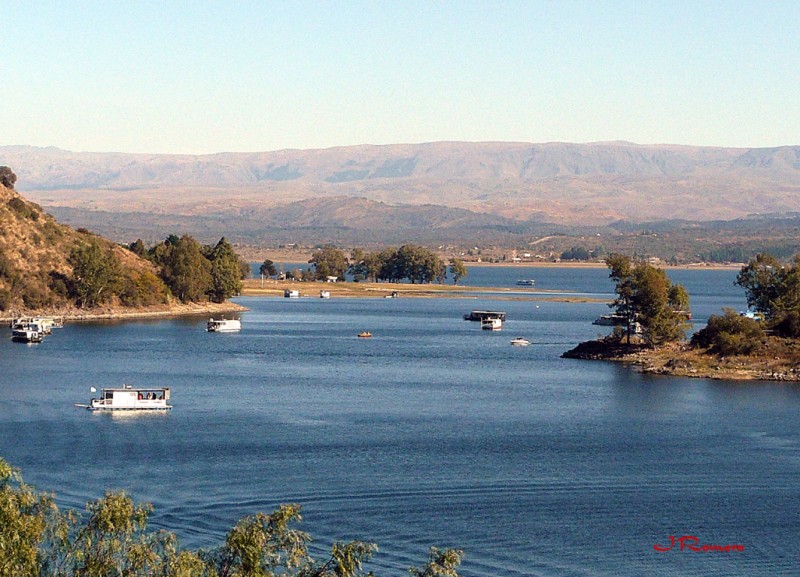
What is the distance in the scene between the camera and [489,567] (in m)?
41.5

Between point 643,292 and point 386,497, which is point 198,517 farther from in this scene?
point 643,292

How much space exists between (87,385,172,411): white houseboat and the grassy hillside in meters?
72.4

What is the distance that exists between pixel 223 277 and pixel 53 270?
25.6 meters

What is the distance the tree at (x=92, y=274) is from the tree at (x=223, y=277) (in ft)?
57.9

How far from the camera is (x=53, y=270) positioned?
150 m

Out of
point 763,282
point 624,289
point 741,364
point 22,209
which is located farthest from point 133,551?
point 22,209

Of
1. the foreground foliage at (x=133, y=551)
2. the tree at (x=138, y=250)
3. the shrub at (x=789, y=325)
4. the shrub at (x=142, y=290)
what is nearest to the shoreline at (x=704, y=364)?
the shrub at (x=789, y=325)

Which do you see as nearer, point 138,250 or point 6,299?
point 6,299

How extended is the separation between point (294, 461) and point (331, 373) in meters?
37.5

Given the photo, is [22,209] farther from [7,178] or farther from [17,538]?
[17,538]

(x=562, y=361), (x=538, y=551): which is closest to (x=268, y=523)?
(x=538, y=551)
